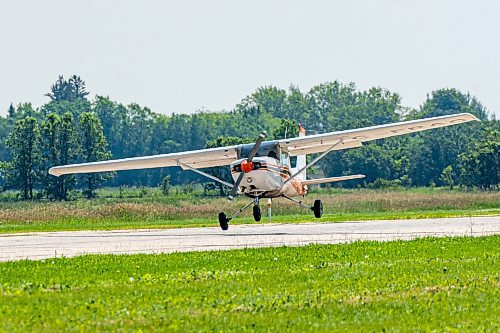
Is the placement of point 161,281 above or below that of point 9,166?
below

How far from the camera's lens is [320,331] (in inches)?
460

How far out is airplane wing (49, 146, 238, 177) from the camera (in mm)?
37250

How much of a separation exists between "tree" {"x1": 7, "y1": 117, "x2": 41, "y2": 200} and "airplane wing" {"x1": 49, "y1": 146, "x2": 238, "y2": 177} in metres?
55.1

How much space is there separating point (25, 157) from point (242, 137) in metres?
50.9

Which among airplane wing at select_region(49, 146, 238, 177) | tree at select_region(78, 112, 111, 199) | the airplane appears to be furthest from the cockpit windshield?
tree at select_region(78, 112, 111, 199)

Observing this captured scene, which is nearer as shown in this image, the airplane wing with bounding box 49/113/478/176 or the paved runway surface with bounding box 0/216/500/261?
the paved runway surface with bounding box 0/216/500/261

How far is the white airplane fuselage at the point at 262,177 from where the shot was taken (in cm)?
3384

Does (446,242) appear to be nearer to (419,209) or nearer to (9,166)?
(419,209)

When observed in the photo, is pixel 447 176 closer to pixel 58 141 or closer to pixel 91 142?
pixel 91 142

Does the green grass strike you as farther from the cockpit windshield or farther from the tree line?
the tree line

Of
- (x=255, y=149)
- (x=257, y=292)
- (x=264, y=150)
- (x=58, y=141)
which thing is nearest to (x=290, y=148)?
(x=264, y=150)

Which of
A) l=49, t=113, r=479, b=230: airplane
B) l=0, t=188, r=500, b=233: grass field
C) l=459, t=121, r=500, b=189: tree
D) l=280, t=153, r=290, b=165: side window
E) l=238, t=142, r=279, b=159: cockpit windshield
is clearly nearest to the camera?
l=49, t=113, r=479, b=230: airplane

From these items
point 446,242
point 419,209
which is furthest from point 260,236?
point 419,209

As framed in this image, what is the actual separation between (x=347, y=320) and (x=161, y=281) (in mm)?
4358
